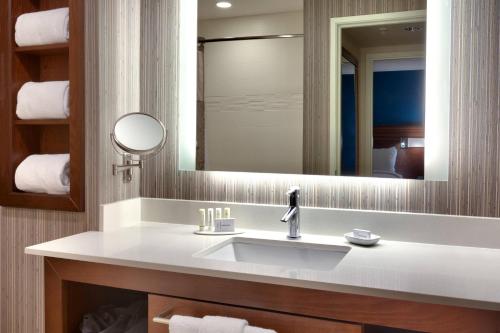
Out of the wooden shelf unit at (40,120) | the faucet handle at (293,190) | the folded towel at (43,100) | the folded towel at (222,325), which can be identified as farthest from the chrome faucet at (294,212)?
the folded towel at (43,100)

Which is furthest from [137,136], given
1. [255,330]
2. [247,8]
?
[255,330]

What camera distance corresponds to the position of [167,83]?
210cm

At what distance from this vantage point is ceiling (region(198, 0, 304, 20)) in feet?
6.27

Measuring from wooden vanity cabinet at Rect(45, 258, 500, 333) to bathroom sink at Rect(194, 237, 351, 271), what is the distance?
0.21 metres

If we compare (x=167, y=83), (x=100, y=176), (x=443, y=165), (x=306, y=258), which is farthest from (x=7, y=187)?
(x=443, y=165)

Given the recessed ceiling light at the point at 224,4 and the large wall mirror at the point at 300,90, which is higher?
the recessed ceiling light at the point at 224,4

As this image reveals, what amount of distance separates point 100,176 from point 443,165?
133 cm

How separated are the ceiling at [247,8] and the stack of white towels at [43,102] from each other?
1.90 ft

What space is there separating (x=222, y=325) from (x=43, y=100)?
125 cm

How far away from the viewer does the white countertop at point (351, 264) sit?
1.20 metres

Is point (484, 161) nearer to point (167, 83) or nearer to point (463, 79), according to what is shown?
point (463, 79)

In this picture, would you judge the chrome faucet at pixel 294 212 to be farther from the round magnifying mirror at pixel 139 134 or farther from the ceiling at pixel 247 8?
the ceiling at pixel 247 8

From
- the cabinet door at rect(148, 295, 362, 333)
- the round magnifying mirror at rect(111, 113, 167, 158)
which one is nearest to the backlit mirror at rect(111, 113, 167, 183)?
the round magnifying mirror at rect(111, 113, 167, 158)

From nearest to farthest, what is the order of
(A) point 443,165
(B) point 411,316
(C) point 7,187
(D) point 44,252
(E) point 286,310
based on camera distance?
(B) point 411,316 < (E) point 286,310 < (D) point 44,252 < (A) point 443,165 < (C) point 7,187
